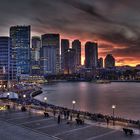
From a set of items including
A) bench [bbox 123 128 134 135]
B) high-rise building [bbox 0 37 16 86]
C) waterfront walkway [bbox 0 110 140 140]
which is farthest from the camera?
high-rise building [bbox 0 37 16 86]

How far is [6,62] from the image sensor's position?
191125mm

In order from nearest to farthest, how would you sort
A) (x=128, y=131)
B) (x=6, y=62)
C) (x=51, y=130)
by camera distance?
(x=128, y=131) < (x=51, y=130) < (x=6, y=62)

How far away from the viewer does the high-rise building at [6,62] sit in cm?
18662

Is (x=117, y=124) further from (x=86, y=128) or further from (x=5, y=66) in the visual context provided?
(x=5, y=66)

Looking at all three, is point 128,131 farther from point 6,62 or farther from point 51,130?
point 6,62

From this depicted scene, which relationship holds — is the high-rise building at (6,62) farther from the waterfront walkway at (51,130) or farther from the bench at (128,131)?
the bench at (128,131)

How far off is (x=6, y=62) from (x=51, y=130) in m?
159

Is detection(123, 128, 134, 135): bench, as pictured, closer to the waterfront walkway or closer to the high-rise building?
the waterfront walkway

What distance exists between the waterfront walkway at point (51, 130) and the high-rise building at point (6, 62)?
143 meters

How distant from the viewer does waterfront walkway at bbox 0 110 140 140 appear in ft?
110

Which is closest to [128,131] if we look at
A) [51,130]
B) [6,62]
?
[51,130]

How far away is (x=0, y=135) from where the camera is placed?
3391 cm

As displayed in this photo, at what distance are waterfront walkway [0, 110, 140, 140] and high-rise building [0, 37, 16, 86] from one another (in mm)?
142753

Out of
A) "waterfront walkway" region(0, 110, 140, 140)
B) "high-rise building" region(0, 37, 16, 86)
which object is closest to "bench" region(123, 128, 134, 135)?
"waterfront walkway" region(0, 110, 140, 140)
